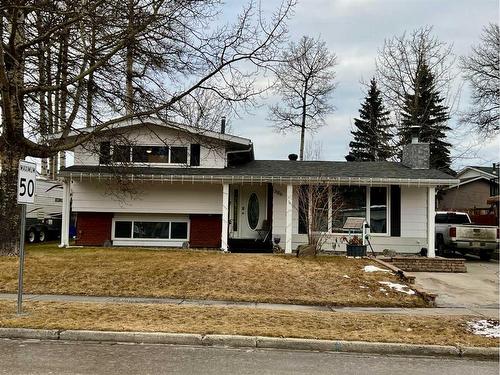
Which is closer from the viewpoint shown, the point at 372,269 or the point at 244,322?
the point at 244,322

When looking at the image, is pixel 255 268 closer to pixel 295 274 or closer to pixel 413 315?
pixel 295 274

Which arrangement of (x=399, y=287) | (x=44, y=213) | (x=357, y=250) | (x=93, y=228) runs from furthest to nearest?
(x=44, y=213) → (x=93, y=228) → (x=357, y=250) → (x=399, y=287)

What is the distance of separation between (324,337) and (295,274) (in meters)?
5.47

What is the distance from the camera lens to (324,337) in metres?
7.86

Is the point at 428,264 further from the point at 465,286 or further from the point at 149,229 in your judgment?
the point at 149,229

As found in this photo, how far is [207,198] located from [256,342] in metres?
12.5

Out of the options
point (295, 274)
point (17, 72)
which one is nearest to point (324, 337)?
point (295, 274)

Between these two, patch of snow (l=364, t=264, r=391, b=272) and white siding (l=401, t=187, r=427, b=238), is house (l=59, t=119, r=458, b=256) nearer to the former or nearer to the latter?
white siding (l=401, t=187, r=427, b=238)

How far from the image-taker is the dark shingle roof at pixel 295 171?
1883cm

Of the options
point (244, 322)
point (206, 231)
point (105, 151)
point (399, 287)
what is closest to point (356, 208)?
point (206, 231)

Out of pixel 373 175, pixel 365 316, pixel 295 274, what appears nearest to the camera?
pixel 365 316

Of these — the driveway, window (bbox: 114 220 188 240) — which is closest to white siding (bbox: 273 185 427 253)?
the driveway

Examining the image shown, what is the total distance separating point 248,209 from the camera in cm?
2148

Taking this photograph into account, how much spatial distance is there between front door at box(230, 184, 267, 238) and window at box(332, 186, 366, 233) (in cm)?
320
